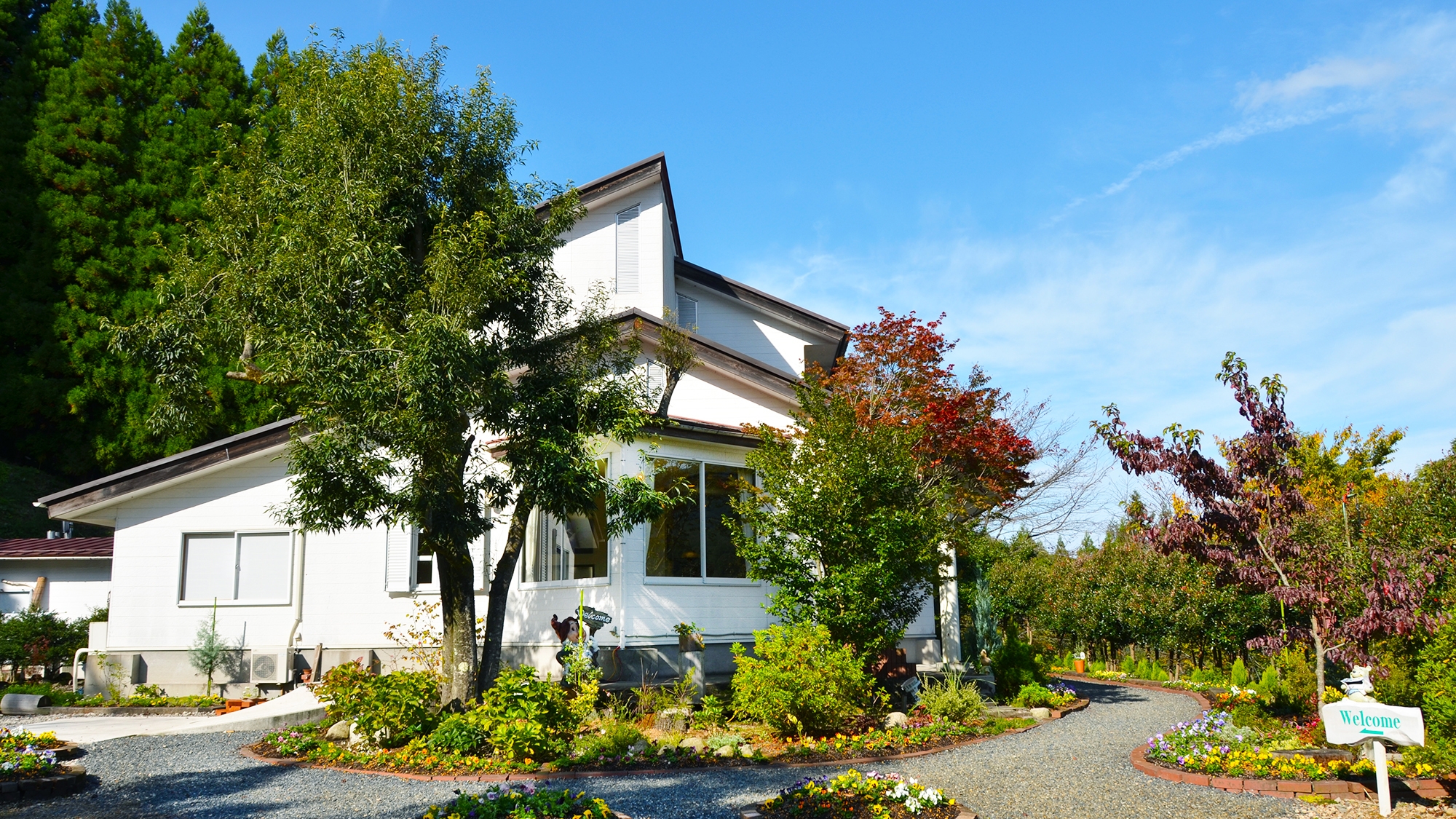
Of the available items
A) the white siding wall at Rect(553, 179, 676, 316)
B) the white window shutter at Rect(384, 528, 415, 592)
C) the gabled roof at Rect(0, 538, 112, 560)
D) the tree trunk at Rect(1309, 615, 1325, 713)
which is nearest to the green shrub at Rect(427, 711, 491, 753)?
the white window shutter at Rect(384, 528, 415, 592)

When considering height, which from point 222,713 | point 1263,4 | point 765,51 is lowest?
point 222,713

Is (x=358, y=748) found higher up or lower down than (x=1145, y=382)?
lower down

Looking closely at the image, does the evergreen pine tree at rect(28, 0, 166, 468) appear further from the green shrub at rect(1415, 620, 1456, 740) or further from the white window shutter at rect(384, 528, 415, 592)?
the green shrub at rect(1415, 620, 1456, 740)

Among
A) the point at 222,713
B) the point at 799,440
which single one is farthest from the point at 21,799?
the point at 799,440

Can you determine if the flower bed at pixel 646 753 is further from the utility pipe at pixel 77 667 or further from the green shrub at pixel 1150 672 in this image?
the green shrub at pixel 1150 672

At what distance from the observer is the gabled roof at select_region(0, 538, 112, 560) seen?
18.9 m

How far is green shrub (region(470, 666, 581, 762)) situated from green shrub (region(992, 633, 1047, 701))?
7445 millimetres

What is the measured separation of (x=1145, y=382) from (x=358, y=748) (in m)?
17.0

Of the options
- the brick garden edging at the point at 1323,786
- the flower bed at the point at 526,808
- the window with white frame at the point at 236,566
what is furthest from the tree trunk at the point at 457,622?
the brick garden edging at the point at 1323,786

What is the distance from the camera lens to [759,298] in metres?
22.5

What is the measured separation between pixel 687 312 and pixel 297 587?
11.0 m

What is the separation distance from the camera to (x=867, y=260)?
61.0ft

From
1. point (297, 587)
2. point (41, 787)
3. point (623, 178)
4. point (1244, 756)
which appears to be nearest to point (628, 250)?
point (623, 178)

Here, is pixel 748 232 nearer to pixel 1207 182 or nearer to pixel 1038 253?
pixel 1038 253
